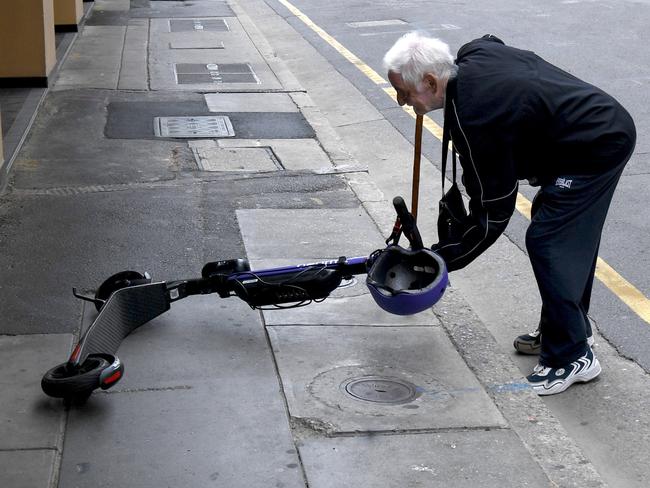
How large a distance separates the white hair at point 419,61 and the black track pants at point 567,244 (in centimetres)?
75

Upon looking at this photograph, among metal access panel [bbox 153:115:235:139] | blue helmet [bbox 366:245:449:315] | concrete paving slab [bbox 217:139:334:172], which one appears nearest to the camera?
blue helmet [bbox 366:245:449:315]

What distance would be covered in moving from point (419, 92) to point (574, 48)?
10334 millimetres

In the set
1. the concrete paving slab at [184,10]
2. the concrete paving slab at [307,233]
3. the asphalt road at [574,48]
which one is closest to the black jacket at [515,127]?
the asphalt road at [574,48]

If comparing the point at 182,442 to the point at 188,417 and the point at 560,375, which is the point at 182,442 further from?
the point at 560,375

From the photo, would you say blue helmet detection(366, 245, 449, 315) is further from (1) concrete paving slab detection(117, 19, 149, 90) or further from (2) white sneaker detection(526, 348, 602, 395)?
(1) concrete paving slab detection(117, 19, 149, 90)

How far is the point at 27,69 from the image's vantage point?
37.8 feet

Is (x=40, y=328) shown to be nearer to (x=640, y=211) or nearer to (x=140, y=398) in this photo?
(x=140, y=398)

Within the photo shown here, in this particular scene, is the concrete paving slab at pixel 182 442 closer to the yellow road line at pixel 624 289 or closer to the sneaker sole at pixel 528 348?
the sneaker sole at pixel 528 348

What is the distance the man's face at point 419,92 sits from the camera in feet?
15.1

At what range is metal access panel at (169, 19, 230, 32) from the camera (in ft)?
55.9

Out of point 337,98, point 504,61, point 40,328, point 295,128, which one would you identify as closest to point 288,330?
point 40,328

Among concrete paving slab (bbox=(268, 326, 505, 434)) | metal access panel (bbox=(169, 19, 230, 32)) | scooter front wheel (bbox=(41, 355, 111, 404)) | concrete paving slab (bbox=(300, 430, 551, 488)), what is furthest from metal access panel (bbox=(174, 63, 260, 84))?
concrete paving slab (bbox=(300, 430, 551, 488))

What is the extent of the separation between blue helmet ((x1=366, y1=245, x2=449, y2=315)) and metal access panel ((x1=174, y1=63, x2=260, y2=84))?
784 cm

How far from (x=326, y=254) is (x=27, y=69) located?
619 centimetres
